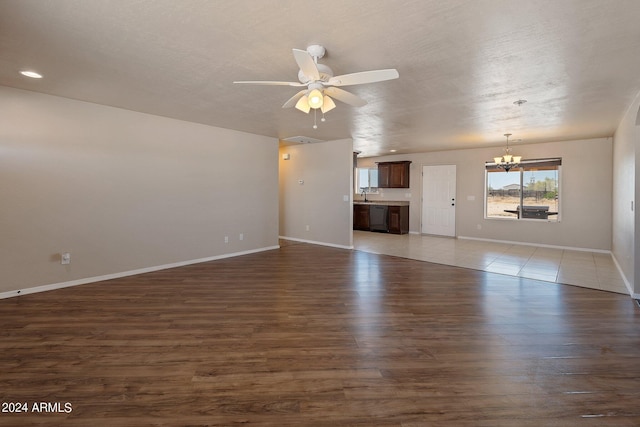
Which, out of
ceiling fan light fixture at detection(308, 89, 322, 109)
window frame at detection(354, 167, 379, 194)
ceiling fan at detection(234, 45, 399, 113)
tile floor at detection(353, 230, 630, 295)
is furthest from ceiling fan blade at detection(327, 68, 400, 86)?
window frame at detection(354, 167, 379, 194)

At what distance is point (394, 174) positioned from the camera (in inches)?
370

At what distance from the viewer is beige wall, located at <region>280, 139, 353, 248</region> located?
6.86 m

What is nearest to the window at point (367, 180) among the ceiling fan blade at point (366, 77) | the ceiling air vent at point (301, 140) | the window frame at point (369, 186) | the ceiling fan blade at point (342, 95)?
the window frame at point (369, 186)

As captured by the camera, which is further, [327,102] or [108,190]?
[108,190]

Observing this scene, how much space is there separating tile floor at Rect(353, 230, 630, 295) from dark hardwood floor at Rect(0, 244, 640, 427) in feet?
2.43

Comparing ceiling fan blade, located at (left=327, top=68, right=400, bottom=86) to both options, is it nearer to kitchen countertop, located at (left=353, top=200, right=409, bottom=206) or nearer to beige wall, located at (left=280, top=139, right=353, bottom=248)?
beige wall, located at (left=280, top=139, right=353, bottom=248)

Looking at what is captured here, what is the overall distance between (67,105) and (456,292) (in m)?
5.56

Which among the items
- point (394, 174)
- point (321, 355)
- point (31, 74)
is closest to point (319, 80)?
point (321, 355)

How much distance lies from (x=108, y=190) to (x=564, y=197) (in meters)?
8.86

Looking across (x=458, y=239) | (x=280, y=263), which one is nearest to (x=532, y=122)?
(x=458, y=239)

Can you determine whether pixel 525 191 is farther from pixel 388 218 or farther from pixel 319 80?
pixel 319 80

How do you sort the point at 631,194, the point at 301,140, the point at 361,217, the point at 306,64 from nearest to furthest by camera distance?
the point at 306,64 < the point at 631,194 < the point at 301,140 < the point at 361,217

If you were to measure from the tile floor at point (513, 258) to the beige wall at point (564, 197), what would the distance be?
38cm

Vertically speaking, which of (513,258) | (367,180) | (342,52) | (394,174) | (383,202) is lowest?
(513,258)
